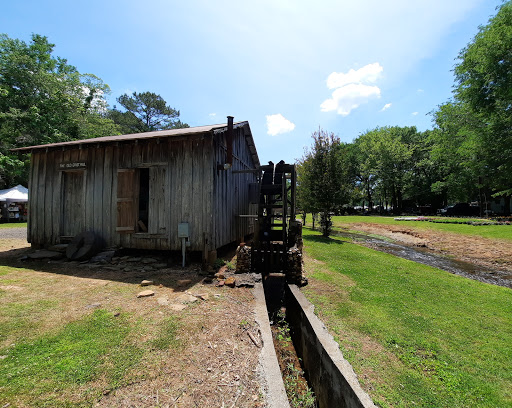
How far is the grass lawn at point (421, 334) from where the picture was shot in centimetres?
239

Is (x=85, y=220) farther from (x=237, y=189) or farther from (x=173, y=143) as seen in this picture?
(x=237, y=189)

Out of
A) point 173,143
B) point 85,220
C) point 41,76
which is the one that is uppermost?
point 41,76

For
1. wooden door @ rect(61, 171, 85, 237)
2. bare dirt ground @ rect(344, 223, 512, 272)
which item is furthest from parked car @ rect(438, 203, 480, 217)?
wooden door @ rect(61, 171, 85, 237)

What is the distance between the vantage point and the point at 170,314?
3613mm

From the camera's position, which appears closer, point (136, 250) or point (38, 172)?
point (136, 250)

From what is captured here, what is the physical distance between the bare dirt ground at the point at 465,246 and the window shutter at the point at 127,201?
42.5ft

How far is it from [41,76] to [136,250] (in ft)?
73.1

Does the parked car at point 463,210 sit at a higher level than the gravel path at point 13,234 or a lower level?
higher

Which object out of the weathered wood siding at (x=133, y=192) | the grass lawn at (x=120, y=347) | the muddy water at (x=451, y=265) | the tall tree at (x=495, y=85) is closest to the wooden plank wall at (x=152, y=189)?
the weathered wood siding at (x=133, y=192)

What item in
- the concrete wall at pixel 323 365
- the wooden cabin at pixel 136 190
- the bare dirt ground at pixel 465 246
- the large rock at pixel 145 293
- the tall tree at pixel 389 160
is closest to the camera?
the concrete wall at pixel 323 365

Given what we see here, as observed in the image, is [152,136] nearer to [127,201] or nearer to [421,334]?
[127,201]

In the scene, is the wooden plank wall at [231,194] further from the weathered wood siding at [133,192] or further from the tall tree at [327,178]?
the tall tree at [327,178]

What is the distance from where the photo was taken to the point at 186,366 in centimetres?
245

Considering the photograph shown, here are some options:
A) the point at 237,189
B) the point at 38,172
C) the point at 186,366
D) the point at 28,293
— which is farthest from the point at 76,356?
the point at 38,172
